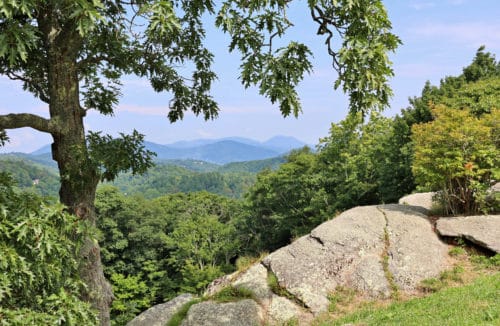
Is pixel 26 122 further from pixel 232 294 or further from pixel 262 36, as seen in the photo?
pixel 232 294

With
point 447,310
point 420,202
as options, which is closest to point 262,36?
point 447,310

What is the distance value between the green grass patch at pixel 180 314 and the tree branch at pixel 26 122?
258 inches

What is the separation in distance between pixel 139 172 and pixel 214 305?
5.45 metres

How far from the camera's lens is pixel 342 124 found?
34.1 meters

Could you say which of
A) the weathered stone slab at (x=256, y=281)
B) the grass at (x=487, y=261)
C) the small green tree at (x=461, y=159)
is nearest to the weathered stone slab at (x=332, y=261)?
the weathered stone slab at (x=256, y=281)

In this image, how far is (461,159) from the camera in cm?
1125

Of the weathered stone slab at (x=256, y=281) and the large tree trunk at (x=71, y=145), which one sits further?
the weathered stone slab at (x=256, y=281)

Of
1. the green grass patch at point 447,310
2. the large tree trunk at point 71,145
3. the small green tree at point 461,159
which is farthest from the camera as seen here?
the small green tree at point 461,159

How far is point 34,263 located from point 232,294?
746 centimetres

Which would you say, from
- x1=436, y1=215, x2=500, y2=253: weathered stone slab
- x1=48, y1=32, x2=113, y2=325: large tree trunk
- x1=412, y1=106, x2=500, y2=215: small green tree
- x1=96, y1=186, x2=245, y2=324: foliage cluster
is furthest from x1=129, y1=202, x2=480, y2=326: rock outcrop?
x1=96, y1=186, x2=245, y2=324: foliage cluster

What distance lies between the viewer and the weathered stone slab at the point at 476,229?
34.7 ft

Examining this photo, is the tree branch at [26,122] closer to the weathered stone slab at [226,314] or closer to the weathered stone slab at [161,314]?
the weathered stone slab at [226,314]

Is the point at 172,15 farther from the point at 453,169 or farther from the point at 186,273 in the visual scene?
the point at 186,273

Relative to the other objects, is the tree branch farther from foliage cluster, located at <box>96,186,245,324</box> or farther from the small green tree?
foliage cluster, located at <box>96,186,245,324</box>
